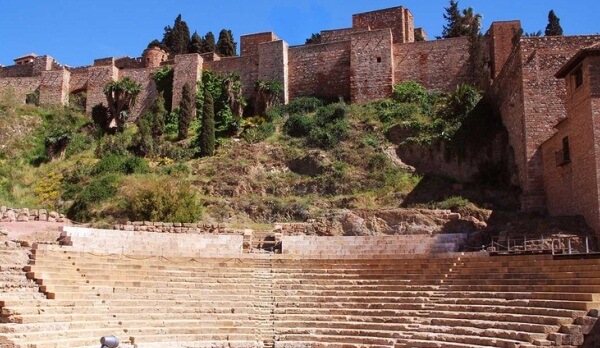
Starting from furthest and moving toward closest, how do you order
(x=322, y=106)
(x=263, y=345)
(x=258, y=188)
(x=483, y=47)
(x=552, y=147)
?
1. (x=322, y=106)
2. (x=483, y=47)
3. (x=258, y=188)
4. (x=552, y=147)
5. (x=263, y=345)

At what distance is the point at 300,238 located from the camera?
2070 cm

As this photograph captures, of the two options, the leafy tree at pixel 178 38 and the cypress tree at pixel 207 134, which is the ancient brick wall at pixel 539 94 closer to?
the cypress tree at pixel 207 134

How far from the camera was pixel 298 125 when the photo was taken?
30844mm

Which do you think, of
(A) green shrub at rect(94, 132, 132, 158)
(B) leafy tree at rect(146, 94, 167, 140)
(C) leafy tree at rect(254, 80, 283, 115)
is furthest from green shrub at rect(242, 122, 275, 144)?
(A) green shrub at rect(94, 132, 132, 158)

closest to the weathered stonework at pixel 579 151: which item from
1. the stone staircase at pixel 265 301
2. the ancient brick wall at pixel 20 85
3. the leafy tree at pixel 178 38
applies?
the stone staircase at pixel 265 301

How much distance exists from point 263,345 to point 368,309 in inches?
106

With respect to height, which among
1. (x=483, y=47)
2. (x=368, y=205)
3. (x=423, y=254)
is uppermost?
(x=483, y=47)

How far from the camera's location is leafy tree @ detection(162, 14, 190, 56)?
48.7m

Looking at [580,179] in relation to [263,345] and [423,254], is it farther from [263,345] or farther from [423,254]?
[263,345]

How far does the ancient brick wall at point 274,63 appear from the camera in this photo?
34500 mm

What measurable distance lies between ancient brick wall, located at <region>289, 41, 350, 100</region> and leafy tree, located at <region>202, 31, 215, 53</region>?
1455cm

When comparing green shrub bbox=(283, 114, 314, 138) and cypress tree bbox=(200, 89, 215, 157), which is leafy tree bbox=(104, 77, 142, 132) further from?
green shrub bbox=(283, 114, 314, 138)

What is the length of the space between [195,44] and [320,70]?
17.1 metres

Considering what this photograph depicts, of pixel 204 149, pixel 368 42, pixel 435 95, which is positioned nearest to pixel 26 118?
pixel 204 149
